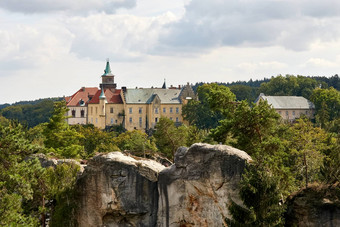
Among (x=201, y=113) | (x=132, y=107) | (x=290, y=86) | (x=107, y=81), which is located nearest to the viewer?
(x=201, y=113)

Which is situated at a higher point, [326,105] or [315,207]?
[326,105]

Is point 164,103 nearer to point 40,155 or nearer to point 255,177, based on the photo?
point 40,155

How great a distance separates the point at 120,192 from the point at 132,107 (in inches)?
3173

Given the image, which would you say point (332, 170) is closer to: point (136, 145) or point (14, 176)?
point (14, 176)

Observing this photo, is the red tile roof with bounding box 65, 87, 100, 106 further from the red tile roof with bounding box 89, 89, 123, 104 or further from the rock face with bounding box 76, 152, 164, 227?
the rock face with bounding box 76, 152, 164, 227

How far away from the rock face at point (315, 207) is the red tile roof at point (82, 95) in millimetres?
91134

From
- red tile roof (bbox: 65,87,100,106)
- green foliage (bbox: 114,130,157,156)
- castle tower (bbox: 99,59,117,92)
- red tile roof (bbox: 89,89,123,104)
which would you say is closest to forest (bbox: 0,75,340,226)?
green foliage (bbox: 114,130,157,156)

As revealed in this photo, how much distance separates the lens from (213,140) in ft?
144

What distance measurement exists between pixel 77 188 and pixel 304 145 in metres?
13.6

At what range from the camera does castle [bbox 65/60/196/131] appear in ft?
371

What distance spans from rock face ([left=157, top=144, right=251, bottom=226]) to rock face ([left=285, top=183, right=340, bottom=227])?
281cm

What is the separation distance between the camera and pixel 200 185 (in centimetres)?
3145

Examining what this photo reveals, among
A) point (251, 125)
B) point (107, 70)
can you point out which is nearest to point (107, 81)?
point (107, 70)

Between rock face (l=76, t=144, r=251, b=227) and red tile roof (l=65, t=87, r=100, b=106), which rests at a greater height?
red tile roof (l=65, t=87, r=100, b=106)
